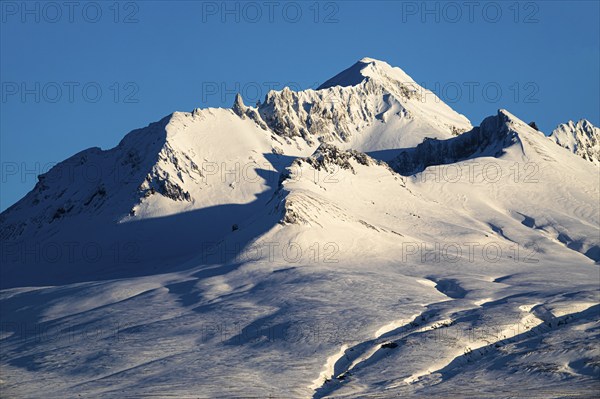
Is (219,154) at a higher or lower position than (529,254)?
higher

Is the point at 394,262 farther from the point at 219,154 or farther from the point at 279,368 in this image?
the point at 219,154

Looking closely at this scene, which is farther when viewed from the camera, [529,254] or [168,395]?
[529,254]

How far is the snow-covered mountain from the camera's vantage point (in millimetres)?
71312

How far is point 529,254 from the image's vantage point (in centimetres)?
13788

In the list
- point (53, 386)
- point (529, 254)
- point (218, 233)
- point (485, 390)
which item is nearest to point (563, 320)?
point (485, 390)

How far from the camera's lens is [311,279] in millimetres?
109312

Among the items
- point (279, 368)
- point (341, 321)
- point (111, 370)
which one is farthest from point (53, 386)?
point (341, 321)

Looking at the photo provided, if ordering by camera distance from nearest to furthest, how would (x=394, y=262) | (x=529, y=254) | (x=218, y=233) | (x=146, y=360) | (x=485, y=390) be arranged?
(x=485, y=390)
(x=146, y=360)
(x=394, y=262)
(x=529, y=254)
(x=218, y=233)

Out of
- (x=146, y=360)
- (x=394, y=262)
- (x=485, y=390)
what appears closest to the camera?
(x=485, y=390)

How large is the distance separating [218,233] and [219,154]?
32.7 metres

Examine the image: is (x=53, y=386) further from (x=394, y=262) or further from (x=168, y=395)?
(x=394, y=262)

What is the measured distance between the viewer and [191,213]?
179125 millimetres

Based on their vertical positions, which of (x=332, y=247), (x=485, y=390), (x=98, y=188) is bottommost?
(x=485, y=390)

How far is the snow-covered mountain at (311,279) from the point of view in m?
71.3
